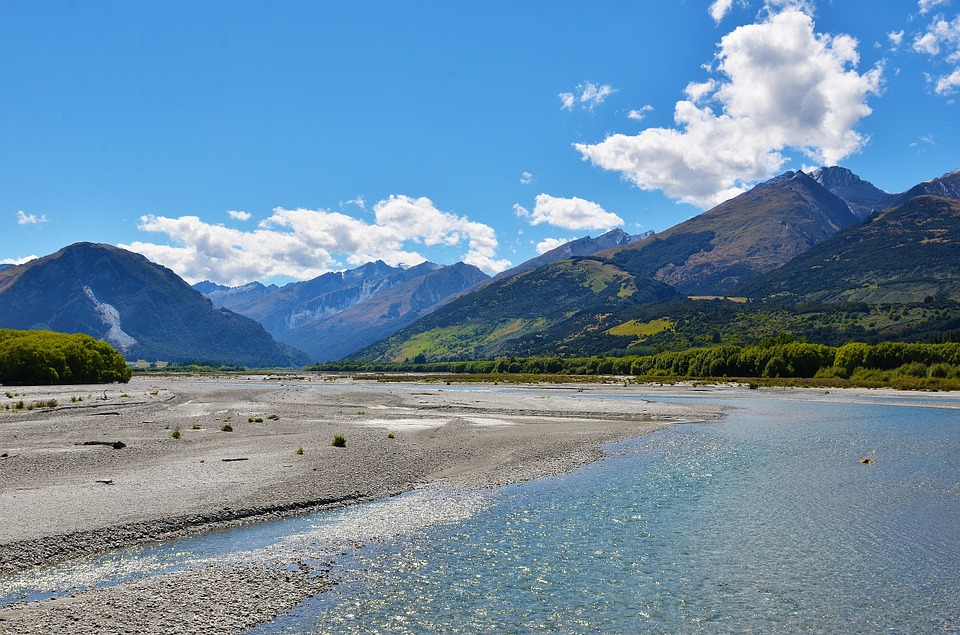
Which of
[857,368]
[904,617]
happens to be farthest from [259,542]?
Result: [857,368]

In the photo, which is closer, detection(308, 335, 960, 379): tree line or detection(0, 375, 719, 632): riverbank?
detection(0, 375, 719, 632): riverbank

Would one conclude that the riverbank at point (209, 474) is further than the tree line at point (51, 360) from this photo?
No

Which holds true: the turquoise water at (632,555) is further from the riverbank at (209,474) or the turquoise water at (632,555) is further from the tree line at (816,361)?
the tree line at (816,361)

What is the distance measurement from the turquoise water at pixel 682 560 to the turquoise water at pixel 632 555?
0.21 feet

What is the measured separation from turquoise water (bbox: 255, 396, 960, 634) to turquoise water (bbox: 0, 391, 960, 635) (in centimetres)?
6

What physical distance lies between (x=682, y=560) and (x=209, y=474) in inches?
856

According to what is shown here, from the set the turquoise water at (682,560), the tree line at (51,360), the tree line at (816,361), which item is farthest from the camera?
the tree line at (816,361)

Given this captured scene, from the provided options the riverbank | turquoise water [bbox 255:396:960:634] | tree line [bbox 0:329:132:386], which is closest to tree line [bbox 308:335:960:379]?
the riverbank

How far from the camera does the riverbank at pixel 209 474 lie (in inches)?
579

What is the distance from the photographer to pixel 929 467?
1299 inches

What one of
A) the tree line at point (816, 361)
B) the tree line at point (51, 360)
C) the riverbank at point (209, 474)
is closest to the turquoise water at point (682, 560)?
the riverbank at point (209, 474)

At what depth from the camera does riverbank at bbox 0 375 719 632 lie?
48.3ft

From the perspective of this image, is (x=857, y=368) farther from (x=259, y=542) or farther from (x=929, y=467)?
(x=259, y=542)

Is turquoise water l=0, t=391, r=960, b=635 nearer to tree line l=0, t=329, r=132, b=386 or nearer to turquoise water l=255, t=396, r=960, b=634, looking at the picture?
turquoise water l=255, t=396, r=960, b=634
